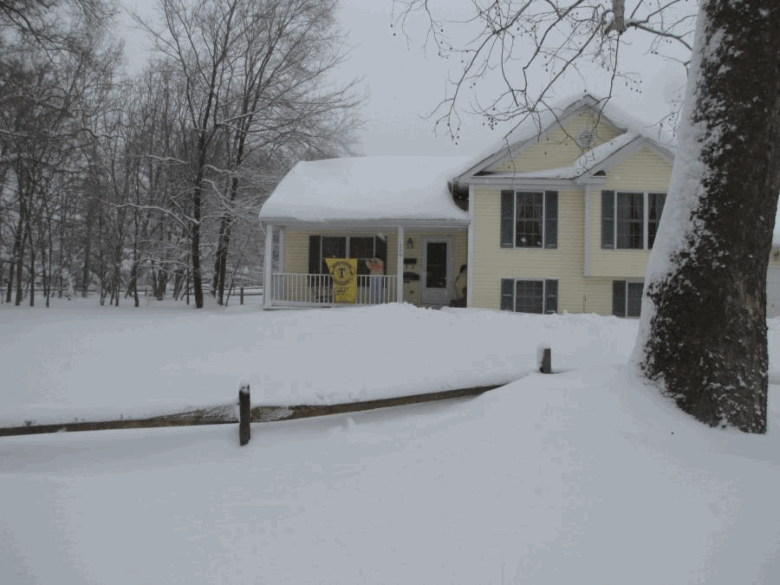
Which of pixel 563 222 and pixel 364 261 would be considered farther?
pixel 364 261

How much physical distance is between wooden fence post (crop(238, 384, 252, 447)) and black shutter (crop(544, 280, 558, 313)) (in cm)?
1225

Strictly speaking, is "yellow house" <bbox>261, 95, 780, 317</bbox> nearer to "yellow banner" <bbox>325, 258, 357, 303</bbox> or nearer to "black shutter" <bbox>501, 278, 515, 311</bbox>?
"black shutter" <bbox>501, 278, 515, 311</bbox>

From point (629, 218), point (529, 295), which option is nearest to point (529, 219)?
point (529, 295)

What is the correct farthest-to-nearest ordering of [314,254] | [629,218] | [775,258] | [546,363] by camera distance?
1. [314,254]
2. [775,258]
3. [629,218]
4. [546,363]

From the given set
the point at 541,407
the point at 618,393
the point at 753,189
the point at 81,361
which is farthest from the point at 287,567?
the point at 81,361

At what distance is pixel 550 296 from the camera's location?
15523 millimetres

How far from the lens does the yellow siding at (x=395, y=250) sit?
17250 mm

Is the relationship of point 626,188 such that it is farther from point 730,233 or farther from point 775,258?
point 730,233

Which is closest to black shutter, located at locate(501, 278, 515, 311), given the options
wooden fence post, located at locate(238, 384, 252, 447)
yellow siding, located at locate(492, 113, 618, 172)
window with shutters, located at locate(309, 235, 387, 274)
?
yellow siding, located at locate(492, 113, 618, 172)

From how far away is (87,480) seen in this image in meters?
3.86

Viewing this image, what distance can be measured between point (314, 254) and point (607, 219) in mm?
9182

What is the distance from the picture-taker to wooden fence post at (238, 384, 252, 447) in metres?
4.61

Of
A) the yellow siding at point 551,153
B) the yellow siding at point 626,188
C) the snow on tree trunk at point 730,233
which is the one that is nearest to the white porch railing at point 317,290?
the yellow siding at point 551,153

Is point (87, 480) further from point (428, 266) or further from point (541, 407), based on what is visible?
point (428, 266)
